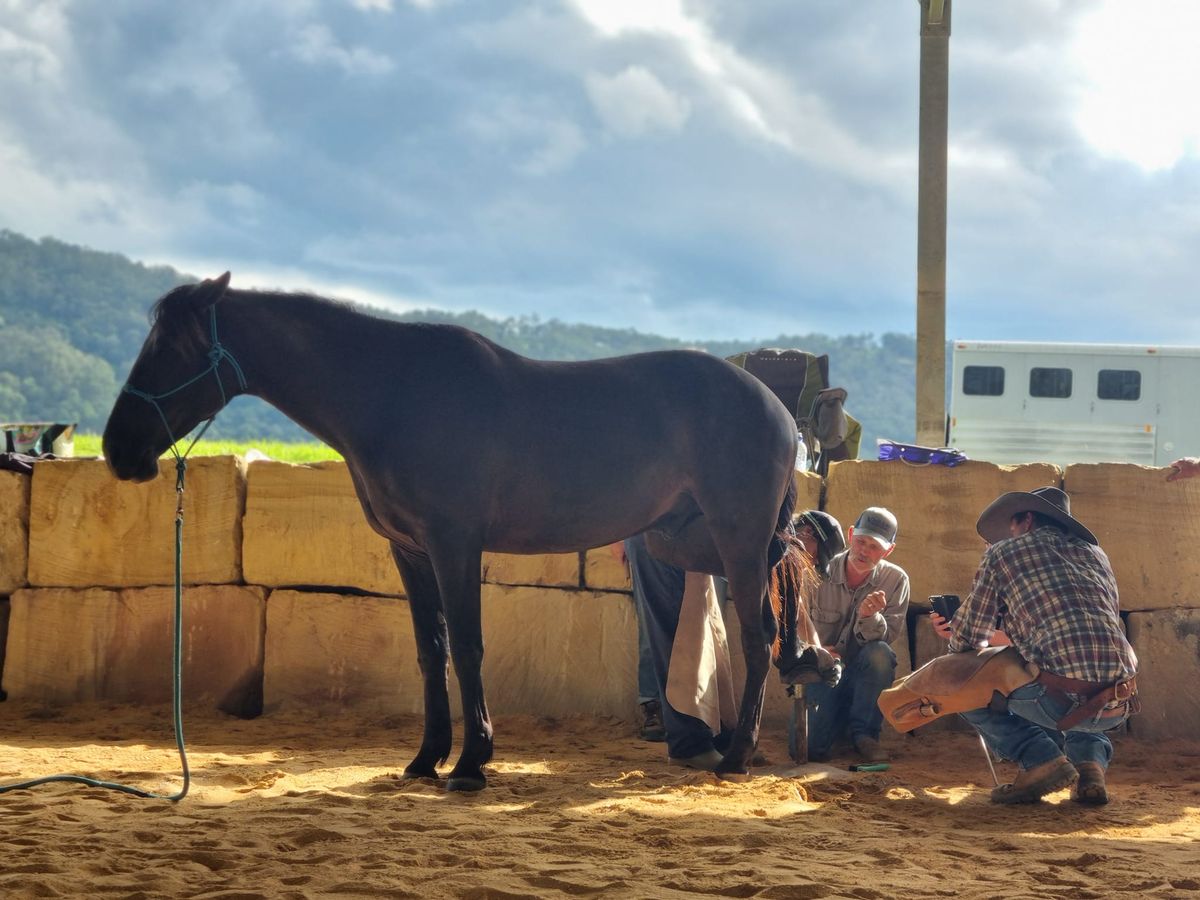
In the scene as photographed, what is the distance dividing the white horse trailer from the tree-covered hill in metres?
48.7

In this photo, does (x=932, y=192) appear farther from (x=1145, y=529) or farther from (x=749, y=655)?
(x=749, y=655)

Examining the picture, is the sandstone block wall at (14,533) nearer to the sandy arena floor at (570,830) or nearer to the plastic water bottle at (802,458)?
the sandy arena floor at (570,830)

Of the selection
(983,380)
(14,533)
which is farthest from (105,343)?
(14,533)

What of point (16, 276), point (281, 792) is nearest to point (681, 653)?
point (281, 792)

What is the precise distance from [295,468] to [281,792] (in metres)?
3.17

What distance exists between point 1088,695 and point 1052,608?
0.41 meters

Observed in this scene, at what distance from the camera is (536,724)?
723 centimetres

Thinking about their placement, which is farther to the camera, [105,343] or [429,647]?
[105,343]

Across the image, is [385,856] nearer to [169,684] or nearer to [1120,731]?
[169,684]

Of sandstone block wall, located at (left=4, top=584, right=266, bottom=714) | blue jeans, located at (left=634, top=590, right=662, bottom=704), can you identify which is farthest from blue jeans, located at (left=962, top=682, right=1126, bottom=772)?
sandstone block wall, located at (left=4, top=584, right=266, bottom=714)

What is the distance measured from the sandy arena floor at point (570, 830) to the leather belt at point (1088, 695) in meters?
0.40

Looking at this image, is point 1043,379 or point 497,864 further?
point 1043,379

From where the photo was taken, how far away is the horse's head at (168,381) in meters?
4.95

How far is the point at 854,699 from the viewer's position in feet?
21.4
